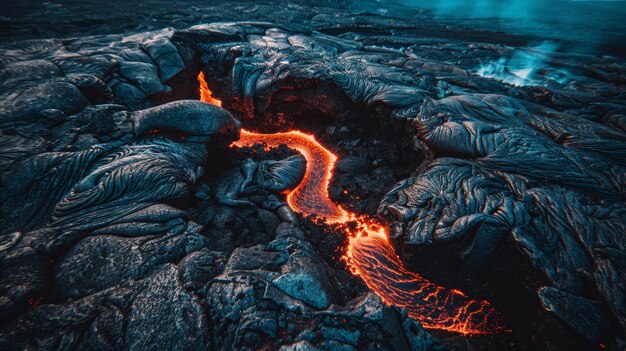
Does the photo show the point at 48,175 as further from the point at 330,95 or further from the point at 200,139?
the point at 330,95

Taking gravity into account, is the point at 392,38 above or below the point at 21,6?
below

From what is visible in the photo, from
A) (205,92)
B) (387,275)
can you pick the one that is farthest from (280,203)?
(205,92)

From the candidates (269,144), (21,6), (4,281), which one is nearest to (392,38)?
(269,144)

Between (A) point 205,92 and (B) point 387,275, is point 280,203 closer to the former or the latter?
(B) point 387,275

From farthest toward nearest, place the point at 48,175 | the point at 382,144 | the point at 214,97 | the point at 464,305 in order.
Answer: the point at 214,97
the point at 382,144
the point at 464,305
the point at 48,175

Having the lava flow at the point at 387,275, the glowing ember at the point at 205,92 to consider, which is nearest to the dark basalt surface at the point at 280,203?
the lava flow at the point at 387,275

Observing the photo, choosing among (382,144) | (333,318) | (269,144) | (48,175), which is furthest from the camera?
(269,144)
